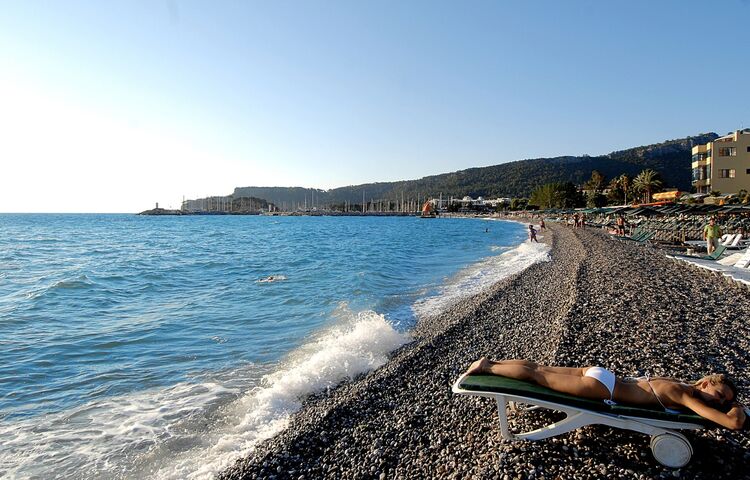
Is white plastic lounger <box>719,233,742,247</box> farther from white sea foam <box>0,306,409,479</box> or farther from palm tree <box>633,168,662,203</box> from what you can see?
palm tree <box>633,168,662,203</box>

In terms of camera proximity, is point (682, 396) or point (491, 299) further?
point (491, 299)

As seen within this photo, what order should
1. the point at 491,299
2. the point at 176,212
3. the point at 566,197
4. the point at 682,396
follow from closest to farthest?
the point at 682,396 → the point at 491,299 → the point at 566,197 → the point at 176,212

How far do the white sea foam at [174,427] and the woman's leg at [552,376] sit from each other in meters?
3.15

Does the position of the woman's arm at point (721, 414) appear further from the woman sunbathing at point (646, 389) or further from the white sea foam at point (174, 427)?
the white sea foam at point (174, 427)

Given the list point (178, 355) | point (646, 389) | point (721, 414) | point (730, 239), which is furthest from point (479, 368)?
point (730, 239)

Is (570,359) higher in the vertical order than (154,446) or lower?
higher

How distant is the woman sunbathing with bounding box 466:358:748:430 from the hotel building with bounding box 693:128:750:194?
59711 millimetres

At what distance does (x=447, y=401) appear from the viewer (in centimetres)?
568

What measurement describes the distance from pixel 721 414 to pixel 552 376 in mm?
1322

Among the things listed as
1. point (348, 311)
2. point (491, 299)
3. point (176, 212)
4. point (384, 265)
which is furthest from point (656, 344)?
point (176, 212)

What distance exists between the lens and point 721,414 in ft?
12.0

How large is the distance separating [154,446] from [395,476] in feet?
11.1

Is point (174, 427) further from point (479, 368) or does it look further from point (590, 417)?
point (590, 417)

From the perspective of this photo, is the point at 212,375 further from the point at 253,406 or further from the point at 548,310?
the point at 548,310
